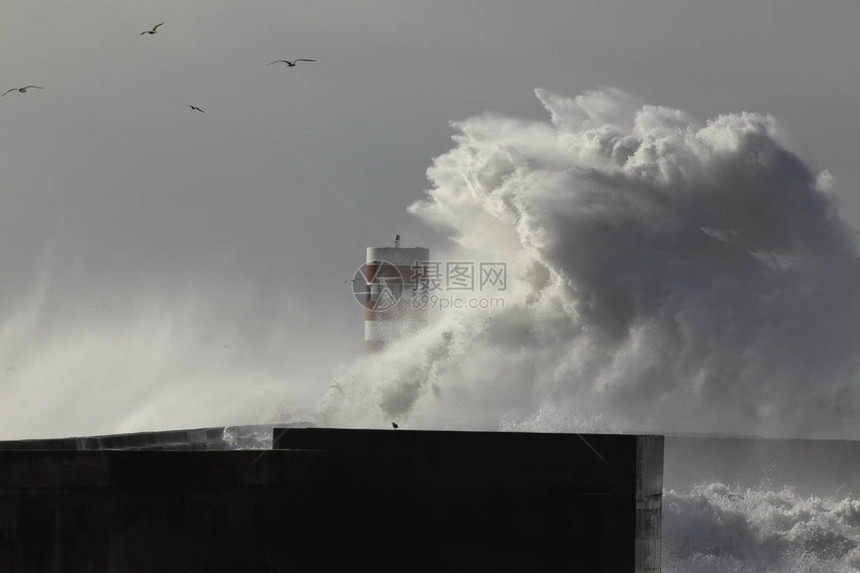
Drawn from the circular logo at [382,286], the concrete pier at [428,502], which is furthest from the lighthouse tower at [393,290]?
the concrete pier at [428,502]

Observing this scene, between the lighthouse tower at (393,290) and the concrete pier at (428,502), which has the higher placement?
the lighthouse tower at (393,290)

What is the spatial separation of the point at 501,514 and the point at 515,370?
55.5 feet

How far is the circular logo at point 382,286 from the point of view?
104 feet

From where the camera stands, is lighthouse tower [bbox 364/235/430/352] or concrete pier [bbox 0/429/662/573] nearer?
concrete pier [bbox 0/429/662/573]

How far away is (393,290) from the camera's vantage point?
1248 inches

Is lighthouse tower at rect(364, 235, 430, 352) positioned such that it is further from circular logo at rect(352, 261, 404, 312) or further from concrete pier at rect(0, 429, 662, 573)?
concrete pier at rect(0, 429, 662, 573)

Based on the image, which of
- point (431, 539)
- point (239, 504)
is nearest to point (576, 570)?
point (431, 539)

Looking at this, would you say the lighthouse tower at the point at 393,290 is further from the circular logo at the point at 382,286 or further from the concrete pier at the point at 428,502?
the concrete pier at the point at 428,502

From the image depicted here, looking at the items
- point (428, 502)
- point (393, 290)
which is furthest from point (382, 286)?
point (428, 502)

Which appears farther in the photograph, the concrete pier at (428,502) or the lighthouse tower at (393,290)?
the lighthouse tower at (393,290)

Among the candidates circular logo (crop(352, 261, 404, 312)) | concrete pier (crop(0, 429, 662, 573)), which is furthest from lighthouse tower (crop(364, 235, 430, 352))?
concrete pier (crop(0, 429, 662, 573))

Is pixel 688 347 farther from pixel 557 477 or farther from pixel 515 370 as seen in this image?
pixel 557 477

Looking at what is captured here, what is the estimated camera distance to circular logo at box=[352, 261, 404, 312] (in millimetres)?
31578

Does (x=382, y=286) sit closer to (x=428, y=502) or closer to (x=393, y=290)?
(x=393, y=290)
